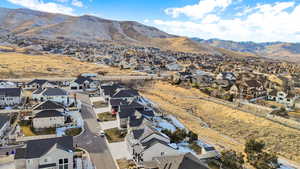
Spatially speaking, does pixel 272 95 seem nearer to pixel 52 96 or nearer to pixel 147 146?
pixel 147 146

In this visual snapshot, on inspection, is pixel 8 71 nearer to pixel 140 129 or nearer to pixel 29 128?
pixel 29 128

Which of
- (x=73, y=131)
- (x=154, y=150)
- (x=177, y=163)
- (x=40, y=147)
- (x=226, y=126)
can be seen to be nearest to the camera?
(x=177, y=163)

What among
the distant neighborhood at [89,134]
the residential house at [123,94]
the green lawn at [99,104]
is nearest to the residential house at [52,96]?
the distant neighborhood at [89,134]

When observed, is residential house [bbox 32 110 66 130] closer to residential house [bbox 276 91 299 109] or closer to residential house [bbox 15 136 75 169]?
residential house [bbox 15 136 75 169]

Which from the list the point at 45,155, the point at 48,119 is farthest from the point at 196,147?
the point at 48,119

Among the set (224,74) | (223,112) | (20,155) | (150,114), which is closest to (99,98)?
(150,114)

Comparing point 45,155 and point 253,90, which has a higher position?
point 253,90

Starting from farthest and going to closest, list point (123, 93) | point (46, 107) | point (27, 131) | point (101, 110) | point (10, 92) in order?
point (123, 93)
point (101, 110)
point (10, 92)
point (46, 107)
point (27, 131)
